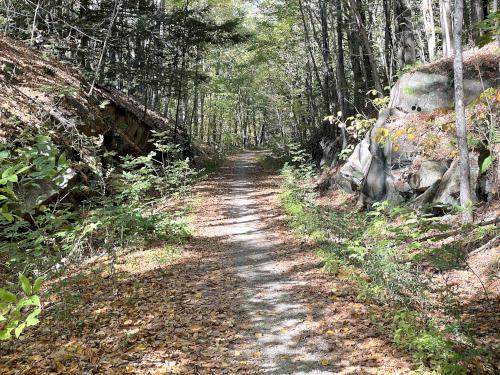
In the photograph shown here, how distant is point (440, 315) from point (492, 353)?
57.9 inches

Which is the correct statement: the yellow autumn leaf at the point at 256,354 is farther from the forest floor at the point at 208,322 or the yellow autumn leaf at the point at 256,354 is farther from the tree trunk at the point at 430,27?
the tree trunk at the point at 430,27

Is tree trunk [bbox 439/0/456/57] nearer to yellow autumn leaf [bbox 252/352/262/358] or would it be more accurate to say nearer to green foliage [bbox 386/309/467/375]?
green foliage [bbox 386/309/467/375]

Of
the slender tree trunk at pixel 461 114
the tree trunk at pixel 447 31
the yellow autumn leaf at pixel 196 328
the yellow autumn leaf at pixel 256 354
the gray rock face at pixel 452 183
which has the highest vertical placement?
the tree trunk at pixel 447 31

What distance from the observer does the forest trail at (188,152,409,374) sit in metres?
4.33

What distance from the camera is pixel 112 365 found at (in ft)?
14.2

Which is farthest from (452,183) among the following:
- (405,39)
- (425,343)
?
(405,39)

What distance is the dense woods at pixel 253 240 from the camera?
14.3 ft

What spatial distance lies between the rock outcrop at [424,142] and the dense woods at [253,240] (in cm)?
5

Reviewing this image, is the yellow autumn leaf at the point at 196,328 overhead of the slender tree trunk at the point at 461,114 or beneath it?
beneath

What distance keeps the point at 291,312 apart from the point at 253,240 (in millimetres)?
4403

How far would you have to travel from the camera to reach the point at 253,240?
10008 mm

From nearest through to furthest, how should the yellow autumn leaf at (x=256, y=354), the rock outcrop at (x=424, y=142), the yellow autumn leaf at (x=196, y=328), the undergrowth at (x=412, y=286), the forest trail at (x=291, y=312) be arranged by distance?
the undergrowth at (x=412, y=286) → the forest trail at (x=291, y=312) → the yellow autumn leaf at (x=256, y=354) → the yellow autumn leaf at (x=196, y=328) → the rock outcrop at (x=424, y=142)

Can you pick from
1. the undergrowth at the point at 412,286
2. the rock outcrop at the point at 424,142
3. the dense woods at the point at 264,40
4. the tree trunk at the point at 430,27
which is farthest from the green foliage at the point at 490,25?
the tree trunk at the point at 430,27

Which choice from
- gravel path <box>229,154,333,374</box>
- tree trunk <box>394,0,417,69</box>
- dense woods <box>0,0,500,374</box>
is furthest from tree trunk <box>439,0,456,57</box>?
gravel path <box>229,154,333,374</box>
